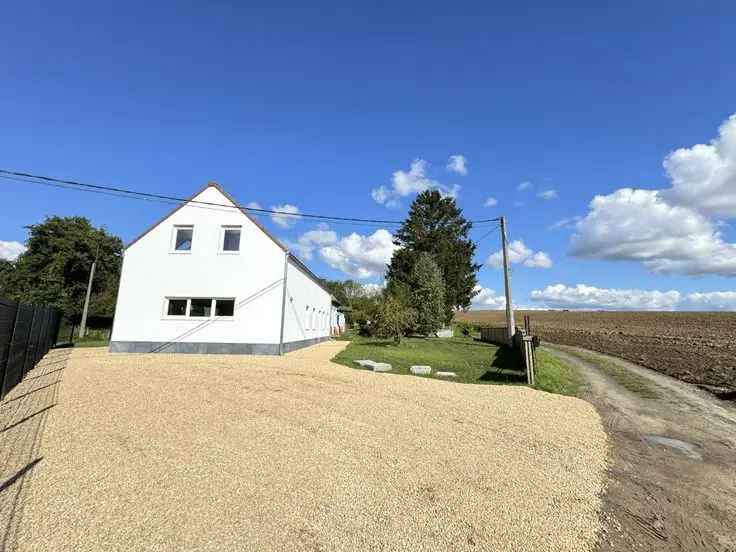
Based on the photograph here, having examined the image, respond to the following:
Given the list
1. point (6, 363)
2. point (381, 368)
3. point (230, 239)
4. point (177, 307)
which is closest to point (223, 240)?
point (230, 239)

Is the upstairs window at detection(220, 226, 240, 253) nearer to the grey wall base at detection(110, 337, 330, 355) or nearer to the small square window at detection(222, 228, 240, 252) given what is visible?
the small square window at detection(222, 228, 240, 252)

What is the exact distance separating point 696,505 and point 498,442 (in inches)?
87.3

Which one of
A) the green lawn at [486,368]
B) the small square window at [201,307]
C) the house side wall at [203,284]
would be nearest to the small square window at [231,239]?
the house side wall at [203,284]

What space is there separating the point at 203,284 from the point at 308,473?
13.7 m

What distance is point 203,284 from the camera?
16.1 m

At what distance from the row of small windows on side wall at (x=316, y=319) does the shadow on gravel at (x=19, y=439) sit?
42.5ft

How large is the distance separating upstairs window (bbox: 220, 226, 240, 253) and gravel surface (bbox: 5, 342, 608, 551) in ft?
30.7

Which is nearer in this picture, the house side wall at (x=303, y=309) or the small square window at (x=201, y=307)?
the small square window at (x=201, y=307)

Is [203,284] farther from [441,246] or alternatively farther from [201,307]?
[441,246]

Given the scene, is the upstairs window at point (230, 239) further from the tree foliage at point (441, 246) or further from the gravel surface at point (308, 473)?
the tree foliage at point (441, 246)

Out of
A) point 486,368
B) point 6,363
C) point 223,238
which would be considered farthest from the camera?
point 223,238

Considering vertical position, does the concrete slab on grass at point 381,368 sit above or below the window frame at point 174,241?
below

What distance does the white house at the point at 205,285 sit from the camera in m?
15.7

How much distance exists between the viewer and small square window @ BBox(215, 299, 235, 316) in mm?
15961
